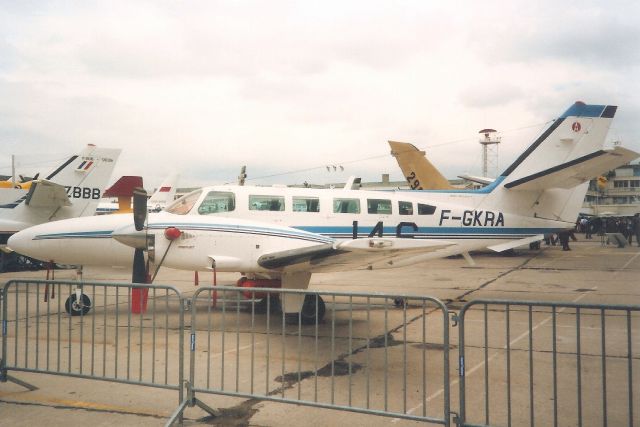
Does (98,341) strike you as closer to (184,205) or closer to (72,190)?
(184,205)

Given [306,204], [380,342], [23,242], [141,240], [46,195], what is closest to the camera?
[380,342]

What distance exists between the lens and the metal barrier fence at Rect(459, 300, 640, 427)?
4.26 m

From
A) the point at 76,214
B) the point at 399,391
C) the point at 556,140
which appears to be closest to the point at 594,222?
the point at 556,140

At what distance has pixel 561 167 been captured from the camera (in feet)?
44.5

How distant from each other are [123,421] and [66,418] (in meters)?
0.59

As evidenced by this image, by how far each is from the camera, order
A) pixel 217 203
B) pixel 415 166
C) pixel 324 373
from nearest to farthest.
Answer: pixel 324 373 < pixel 217 203 < pixel 415 166

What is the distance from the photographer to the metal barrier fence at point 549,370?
426 centimetres

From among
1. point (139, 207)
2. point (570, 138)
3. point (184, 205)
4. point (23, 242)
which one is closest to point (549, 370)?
point (139, 207)

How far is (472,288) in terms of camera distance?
1559 cm

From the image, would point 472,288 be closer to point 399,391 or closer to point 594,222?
point 399,391

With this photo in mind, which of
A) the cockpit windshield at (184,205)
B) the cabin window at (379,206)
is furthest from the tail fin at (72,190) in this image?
the cabin window at (379,206)

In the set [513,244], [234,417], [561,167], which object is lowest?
[234,417]

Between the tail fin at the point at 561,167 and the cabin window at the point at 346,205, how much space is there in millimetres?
4340

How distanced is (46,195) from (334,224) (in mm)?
11577
